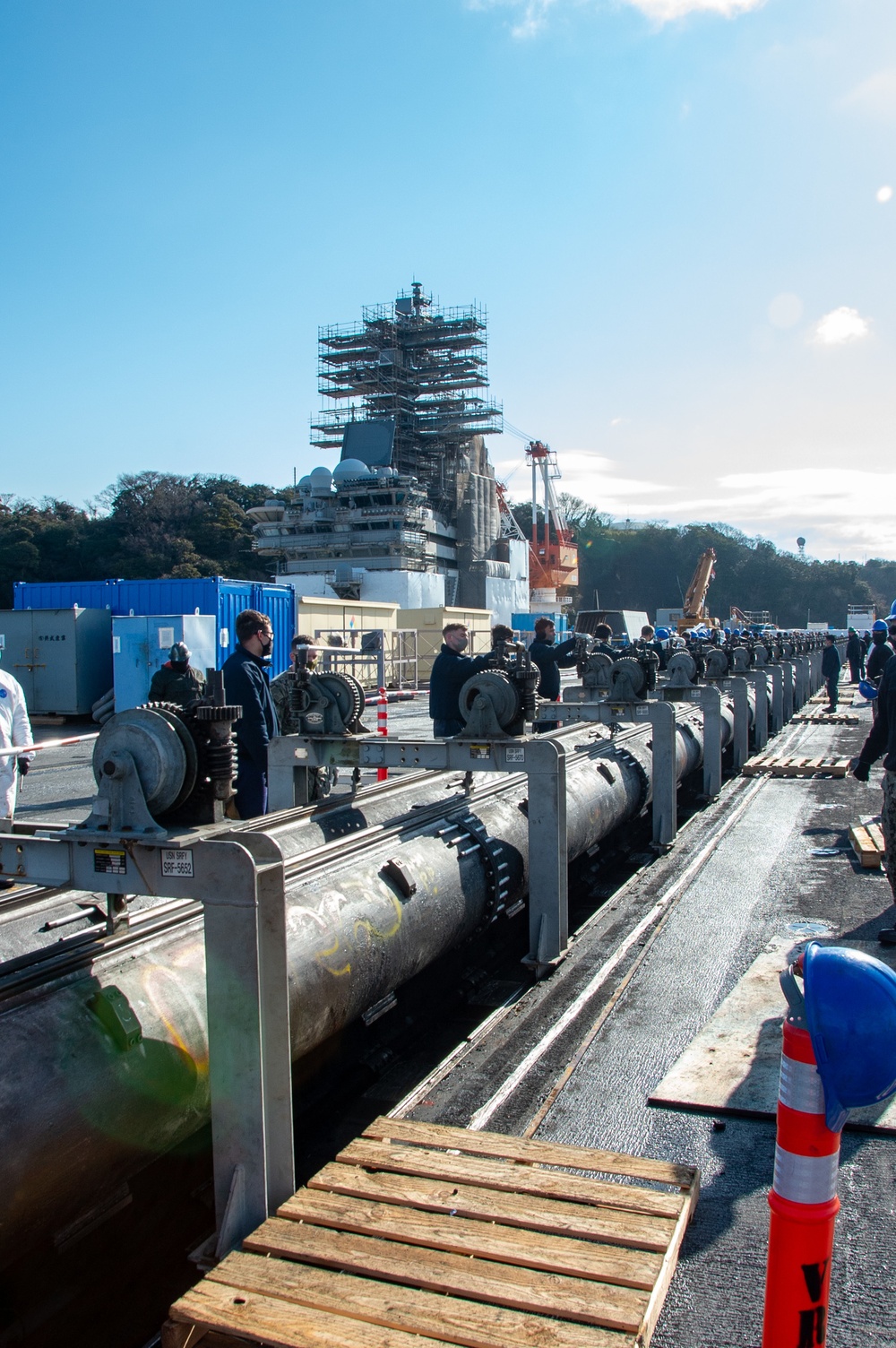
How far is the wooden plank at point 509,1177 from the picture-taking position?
9.74 ft

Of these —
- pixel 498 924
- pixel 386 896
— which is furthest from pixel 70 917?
pixel 498 924

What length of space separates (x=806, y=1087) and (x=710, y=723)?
1031 centimetres

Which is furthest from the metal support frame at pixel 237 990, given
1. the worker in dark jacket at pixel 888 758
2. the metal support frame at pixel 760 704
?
the metal support frame at pixel 760 704

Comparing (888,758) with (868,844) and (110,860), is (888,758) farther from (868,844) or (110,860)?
(110,860)

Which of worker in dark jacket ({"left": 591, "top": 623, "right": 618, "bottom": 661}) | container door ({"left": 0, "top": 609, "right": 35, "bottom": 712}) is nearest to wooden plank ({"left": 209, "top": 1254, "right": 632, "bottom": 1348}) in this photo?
worker in dark jacket ({"left": 591, "top": 623, "right": 618, "bottom": 661})

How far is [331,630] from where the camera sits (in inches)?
993

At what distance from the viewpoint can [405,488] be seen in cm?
5397

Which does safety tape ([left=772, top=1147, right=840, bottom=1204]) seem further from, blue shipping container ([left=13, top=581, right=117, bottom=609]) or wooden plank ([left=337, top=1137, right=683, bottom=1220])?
blue shipping container ([left=13, top=581, right=117, bottom=609])

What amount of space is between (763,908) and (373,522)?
47.9 metres

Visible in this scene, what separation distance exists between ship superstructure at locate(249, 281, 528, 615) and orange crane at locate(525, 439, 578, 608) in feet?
23.9

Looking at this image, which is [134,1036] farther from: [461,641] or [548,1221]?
[461,641]

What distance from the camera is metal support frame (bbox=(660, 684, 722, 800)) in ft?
39.1

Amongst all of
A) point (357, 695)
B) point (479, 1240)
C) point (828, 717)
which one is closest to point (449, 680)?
point (357, 695)

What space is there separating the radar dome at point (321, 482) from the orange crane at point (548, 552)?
21.8m
